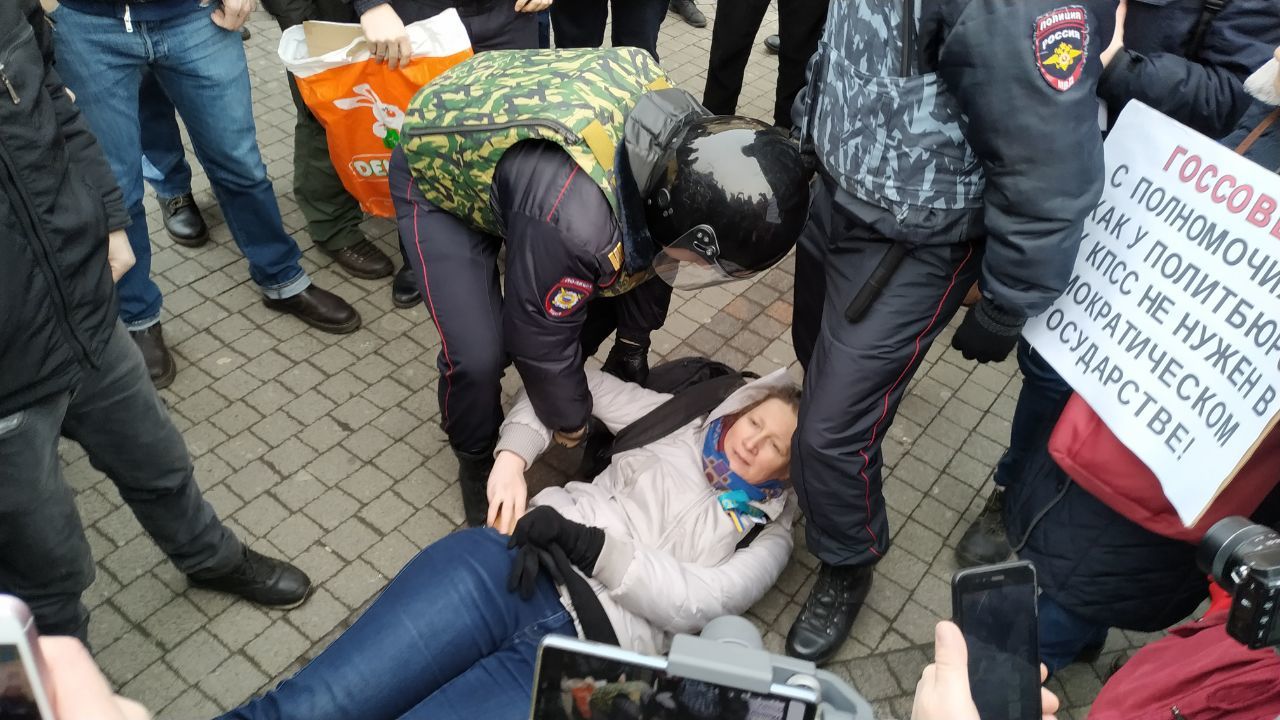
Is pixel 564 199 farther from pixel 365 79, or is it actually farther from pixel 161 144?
pixel 161 144

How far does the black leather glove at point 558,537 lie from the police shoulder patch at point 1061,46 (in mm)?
1478

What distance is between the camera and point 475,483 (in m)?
3.03

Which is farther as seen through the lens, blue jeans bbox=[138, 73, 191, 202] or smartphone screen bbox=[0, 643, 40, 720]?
blue jeans bbox=[138, 73, 191, 202]

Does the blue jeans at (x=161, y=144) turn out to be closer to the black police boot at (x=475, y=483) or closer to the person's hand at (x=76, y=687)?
the black police boot at (x=475, y=483)

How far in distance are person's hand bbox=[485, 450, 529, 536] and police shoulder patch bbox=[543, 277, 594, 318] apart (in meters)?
0.50

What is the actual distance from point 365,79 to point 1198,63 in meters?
2.67

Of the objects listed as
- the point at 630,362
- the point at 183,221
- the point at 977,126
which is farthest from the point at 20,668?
the point at 183,221

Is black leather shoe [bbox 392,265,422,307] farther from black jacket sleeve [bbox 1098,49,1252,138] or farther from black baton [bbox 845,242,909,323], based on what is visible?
black jacket sleeve [bbox 1098,49,1252,138]

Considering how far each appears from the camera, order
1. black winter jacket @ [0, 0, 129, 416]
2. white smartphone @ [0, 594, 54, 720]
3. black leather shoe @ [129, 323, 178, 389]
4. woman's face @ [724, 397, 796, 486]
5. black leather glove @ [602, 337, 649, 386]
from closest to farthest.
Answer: white smartphone @ [0, 594, 54, 720] → black winter jacket @ [0, 0, 129, 416] → woman's face @ [724, 397, 796, 486] → black leather glove @ [602, 337, 649, 386] → black leather shoe @ [129, 323, 178, 389]

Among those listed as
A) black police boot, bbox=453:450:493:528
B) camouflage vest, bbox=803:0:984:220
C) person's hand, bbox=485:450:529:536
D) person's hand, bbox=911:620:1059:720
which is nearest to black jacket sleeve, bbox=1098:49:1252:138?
camouflage vest, bbox=803:0:984:220

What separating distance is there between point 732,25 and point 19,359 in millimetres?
3502

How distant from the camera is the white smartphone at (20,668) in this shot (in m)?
0.82

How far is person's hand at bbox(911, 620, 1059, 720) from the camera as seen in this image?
4.20 feet

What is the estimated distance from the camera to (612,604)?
7.92ft
